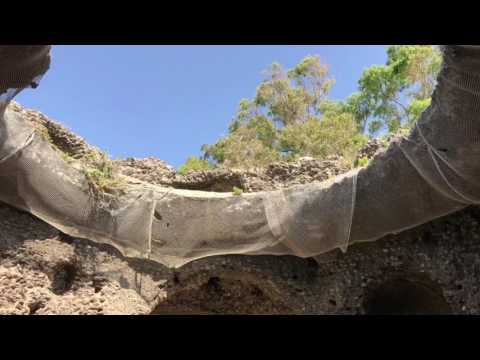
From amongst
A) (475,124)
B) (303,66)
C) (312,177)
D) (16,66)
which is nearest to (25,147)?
(16,66)

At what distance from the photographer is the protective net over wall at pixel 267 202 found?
6.50m

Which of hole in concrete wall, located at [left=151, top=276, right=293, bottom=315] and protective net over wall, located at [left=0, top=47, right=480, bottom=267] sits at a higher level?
protective net over wall, located at [left=0, top=47, right=480, bottom=267]

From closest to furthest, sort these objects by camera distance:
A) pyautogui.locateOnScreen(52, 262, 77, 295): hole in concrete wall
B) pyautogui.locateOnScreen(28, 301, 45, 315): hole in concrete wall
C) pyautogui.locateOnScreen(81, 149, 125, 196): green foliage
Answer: pyautogui.locateOnScreen(28, 301, 45, 315): hole in concrete wall → pyautogui.locateOnScreen(52, 262, 77, 295): hole in concrete wall → pyautogui.locateOnScreen(81, 149, 125, 196): green foliage

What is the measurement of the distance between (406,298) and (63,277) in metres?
4.61

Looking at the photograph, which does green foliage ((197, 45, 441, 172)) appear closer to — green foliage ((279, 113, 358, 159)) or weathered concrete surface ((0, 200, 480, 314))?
green foliage ((279, 113, 358, 159))

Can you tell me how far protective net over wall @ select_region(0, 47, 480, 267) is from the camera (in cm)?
650

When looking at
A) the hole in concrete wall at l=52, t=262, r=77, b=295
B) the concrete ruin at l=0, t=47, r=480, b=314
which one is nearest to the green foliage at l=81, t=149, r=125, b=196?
the concrete ruin at l=0, t=47, r=480, b=314

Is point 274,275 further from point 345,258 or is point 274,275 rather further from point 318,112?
point 318,112

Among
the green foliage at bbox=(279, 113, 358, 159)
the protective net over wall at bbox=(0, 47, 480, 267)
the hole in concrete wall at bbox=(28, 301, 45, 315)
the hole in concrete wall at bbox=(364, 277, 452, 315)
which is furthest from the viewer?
the green foliage at bbox=(279, 113, 358, 159)

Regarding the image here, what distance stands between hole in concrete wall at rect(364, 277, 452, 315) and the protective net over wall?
91cm

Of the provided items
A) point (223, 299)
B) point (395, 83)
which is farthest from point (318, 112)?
point (223, 299)
